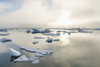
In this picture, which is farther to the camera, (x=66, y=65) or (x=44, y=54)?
(x=44, y=54)

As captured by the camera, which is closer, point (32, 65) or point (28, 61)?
point (32, 65)

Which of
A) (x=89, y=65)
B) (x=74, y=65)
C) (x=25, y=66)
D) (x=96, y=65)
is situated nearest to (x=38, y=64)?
(x=25, y=66)

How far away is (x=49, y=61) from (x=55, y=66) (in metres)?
0.84

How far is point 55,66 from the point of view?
6188 millimetres

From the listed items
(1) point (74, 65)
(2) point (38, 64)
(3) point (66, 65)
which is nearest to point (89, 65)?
(1) point (74, 65)

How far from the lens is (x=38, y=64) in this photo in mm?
6395

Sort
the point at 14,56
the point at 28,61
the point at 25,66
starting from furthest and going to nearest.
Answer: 1. the point at 14,56
2. the point at 28,61
3. the point at 25,66

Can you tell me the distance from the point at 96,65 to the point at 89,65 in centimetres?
41

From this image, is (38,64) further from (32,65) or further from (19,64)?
(19,64)

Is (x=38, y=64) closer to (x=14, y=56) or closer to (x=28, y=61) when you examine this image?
(x=28, y=61)

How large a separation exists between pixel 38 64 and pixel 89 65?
10.0ft

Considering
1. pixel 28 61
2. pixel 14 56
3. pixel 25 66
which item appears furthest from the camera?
pixel 14 56

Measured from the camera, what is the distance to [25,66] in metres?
6.02

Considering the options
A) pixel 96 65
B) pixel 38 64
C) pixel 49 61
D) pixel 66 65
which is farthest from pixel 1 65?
pixel 96 65
